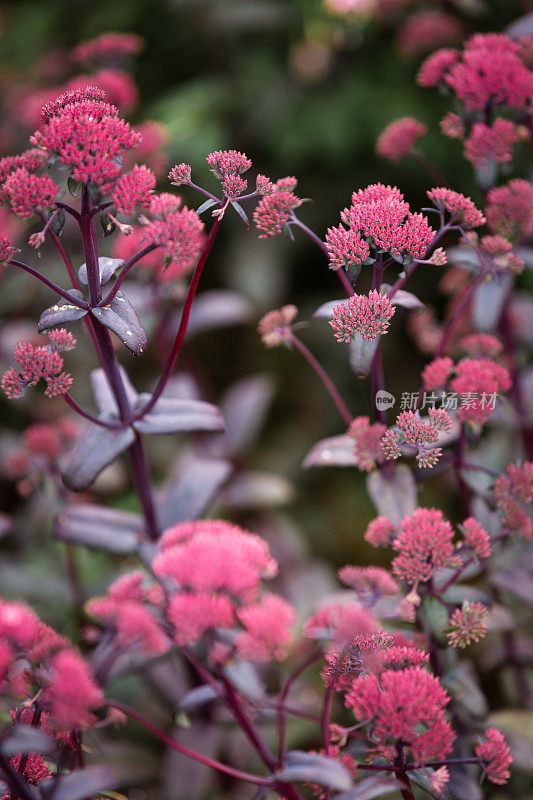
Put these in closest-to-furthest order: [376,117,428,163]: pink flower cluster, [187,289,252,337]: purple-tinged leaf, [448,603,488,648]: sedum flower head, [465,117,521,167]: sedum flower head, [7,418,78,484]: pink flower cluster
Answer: [448,603,488,648]: sedum flower head
[465,117,521,167]: sedum flower head
[376,117,428,163]: pink flower cluster
[7,418,78,484]: pink flower cluster
[187,289,252,337]: purple-tinged leaf

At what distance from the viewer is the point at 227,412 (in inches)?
44.4

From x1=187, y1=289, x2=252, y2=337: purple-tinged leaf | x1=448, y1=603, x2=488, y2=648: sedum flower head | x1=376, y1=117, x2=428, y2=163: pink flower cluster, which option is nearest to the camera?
x1=448, y1=603, x2=488, y2=648: sedum flower head

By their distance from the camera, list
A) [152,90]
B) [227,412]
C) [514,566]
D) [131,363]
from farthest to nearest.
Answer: [152,90] < [131,363] < [227,412] < [514,566]

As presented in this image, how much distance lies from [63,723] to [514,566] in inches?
21.0

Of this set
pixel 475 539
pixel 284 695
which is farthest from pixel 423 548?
pixel 284 695

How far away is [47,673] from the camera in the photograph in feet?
1.26

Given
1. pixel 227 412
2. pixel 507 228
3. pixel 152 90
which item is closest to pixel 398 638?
pixel 507 228

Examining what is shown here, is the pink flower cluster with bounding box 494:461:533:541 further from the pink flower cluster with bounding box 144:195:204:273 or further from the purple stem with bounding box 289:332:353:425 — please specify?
the pink flower cluster with bounding box 144:195:204:273

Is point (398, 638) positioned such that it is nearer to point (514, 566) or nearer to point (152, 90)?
point (514, 566)

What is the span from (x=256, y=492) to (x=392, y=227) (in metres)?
0.67

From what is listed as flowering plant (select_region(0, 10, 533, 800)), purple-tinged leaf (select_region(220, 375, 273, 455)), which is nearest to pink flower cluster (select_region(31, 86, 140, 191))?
flowering plant (select_region(0, 10, 533, 800))

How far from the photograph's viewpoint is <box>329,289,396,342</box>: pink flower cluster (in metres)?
0.40

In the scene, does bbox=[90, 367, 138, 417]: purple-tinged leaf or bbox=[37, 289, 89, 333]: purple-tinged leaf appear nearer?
bbox=[37, 289, 89, 333]: purple-tinged leaf

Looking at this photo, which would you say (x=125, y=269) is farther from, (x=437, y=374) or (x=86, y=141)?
(x=437, y=374)
